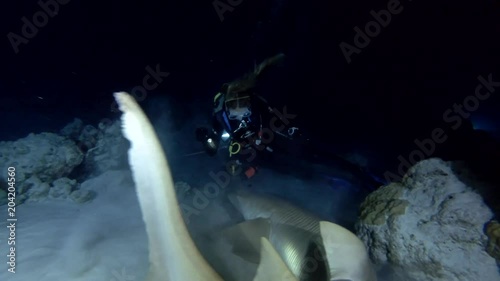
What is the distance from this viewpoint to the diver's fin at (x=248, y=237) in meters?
2.19

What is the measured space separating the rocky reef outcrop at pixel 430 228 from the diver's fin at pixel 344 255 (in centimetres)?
149

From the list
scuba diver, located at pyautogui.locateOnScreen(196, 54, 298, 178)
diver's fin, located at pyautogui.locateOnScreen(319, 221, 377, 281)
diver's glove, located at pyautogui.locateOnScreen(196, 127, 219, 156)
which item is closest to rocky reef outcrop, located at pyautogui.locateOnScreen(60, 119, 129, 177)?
diver's glove, located at pyautogui.locateOnScreen(196, 127, 219, 156)

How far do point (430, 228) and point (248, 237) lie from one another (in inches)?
80.1

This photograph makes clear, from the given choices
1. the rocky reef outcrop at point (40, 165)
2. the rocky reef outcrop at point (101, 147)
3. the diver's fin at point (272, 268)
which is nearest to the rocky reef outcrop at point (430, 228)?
the diver's fin at point (272, 268)

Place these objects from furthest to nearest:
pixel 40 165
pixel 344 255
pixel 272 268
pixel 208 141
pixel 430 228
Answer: pixel 208 141 → pixel 40 165 → pixel 430 228 → pixel 344 255 → pixel 272 268

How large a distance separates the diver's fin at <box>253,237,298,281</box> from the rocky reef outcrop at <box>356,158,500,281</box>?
2220mm

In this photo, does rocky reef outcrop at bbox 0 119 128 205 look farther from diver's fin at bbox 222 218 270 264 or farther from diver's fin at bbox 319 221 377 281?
diver's fin at bbox 319 221 377 281

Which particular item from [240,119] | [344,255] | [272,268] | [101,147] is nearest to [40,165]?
[101,147]

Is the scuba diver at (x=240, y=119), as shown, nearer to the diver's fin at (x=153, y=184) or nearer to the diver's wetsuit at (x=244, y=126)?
the diver's wetsuit at (x=244, y=126)

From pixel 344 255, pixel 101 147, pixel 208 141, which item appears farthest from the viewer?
pixel 101 147

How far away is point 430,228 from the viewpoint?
10.1 feet

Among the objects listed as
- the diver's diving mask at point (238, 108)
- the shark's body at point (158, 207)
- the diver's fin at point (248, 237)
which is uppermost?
the diver's diving mask at point (238, 108)

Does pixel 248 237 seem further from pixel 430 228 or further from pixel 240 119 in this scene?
pixel 240 119

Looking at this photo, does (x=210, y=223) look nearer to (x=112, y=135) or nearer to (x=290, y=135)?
(x=290, y=135)
